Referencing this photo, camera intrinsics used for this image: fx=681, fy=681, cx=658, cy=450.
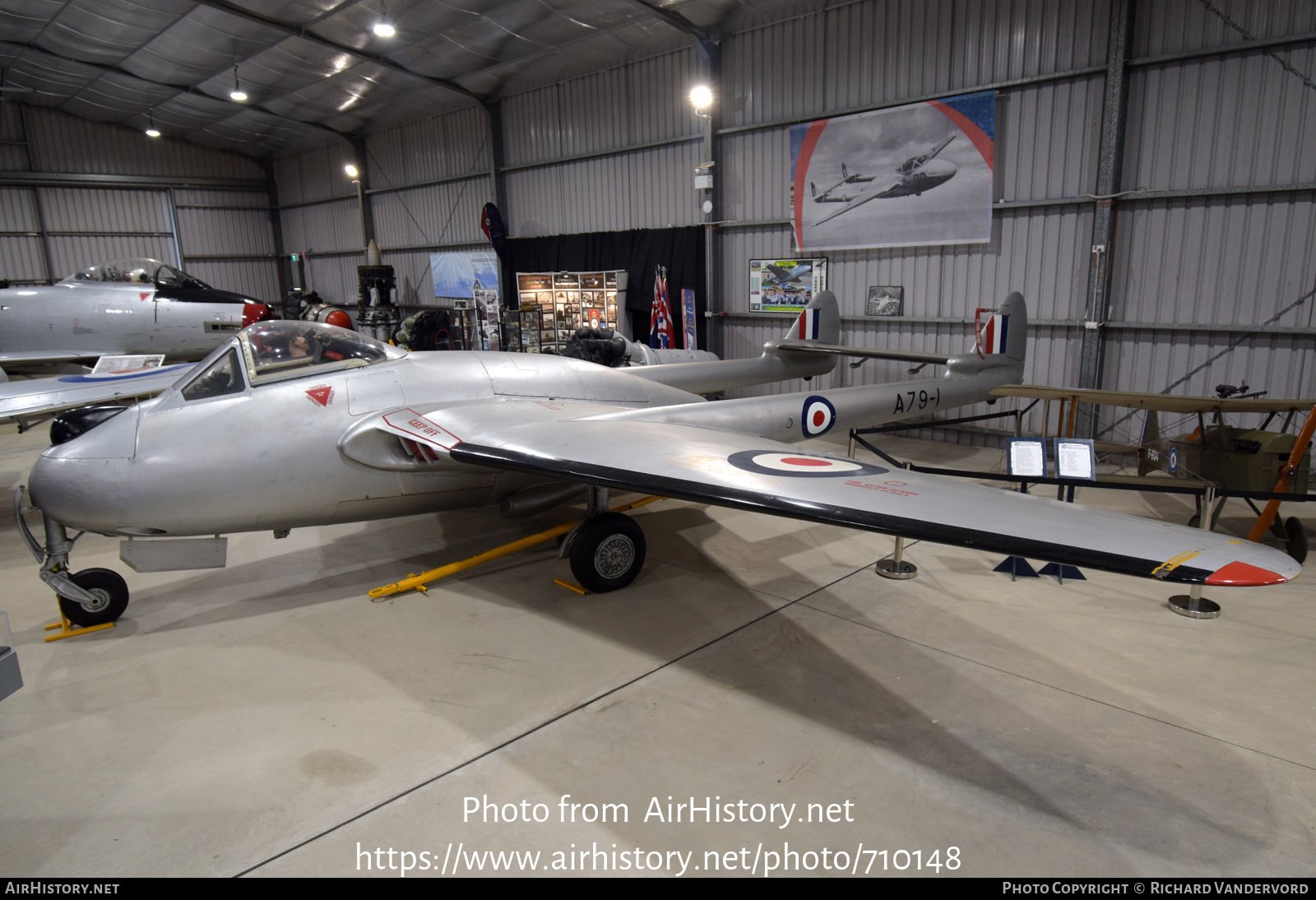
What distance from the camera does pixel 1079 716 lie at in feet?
12.5

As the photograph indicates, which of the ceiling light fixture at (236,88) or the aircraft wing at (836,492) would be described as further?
the ceiling light fixture at (236,88)

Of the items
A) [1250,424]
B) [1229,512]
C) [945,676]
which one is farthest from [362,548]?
[1250,424]

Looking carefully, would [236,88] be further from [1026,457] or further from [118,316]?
[1026,457]

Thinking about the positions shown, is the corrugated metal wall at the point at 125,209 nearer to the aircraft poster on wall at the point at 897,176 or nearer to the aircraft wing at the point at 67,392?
the aircraft wing at the point at 67,392

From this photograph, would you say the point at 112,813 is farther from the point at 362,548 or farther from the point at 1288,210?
the point at 1288,210

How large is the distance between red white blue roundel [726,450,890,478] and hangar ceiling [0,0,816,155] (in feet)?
34.6

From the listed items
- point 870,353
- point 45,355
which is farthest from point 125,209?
point 870,353

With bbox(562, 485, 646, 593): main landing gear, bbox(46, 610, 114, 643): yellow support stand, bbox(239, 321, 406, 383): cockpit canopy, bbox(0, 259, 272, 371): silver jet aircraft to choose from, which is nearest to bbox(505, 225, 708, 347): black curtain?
bbox(0, 259, 272, 371): silver jet aircraft

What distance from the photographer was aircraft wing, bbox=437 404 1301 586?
268 centimetres

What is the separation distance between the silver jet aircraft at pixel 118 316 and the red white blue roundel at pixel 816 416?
12300 mm

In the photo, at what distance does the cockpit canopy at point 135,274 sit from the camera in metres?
13.1

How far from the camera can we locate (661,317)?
1451 centimetres

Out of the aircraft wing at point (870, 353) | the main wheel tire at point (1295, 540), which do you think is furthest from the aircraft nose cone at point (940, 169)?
the main wheel tire at point (1295, 540)
